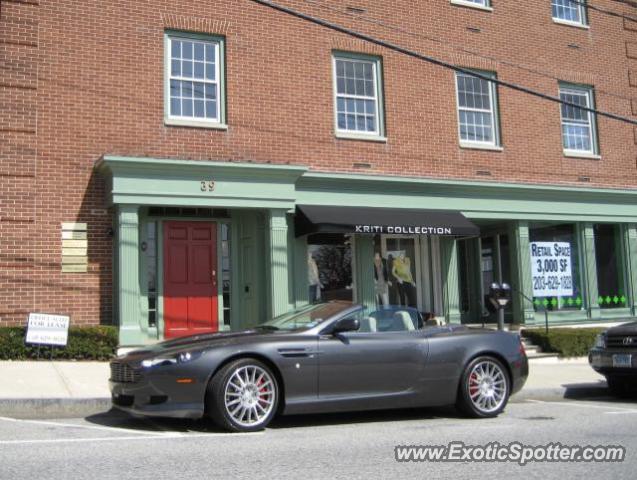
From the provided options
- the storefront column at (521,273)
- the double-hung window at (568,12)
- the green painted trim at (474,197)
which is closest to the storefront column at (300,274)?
the green painted trim at (474,197)

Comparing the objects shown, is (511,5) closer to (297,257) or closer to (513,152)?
(513,152)

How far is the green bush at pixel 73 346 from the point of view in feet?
37.7

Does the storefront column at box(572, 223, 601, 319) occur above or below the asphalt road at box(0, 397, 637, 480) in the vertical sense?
above

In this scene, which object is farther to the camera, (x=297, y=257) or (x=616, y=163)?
(x=616, y=163)

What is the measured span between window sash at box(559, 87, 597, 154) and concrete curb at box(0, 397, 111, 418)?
43.0ft

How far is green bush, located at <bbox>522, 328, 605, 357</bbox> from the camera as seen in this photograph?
576 inches

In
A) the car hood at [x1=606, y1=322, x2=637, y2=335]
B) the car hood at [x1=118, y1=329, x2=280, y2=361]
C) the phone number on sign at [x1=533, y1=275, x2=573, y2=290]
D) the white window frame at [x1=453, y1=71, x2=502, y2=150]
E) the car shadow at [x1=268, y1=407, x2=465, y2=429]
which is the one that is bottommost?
the car shadow at [x1=268, y1=407, x2=465, y2=429]

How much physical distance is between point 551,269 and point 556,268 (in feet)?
0.51

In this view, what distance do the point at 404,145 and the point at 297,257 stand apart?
11.5ft

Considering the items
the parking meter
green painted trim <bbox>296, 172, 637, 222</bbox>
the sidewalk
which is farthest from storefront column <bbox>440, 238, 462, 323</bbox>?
the sidewalk

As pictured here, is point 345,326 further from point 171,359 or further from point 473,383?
point 171,359

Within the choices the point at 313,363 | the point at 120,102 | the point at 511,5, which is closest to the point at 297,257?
the point at 120,102

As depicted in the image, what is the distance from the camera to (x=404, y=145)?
51.1 ft

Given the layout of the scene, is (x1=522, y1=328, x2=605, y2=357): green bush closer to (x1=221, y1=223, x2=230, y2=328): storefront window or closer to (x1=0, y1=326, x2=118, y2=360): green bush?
(x1=221, y1=223, x2=230, y2=328): storefront window
